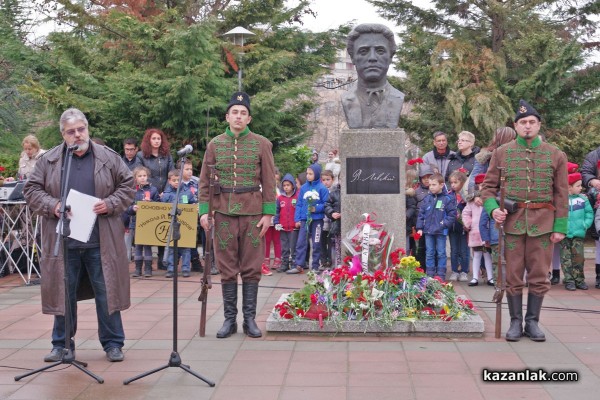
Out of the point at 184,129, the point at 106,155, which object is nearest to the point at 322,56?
the point at 184,129

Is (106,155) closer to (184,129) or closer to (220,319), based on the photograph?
(220,319)

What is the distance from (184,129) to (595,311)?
763 cm

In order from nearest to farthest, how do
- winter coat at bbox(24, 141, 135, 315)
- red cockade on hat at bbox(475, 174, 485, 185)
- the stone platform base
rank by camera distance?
winter coat at bbox(24, 141, 135, 315)
the stone platform base
red cockade on hat at bbox(475, 174, 485, 185)

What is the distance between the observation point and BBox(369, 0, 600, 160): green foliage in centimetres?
1415

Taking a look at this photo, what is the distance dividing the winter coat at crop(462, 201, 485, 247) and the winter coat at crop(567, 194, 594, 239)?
107cm

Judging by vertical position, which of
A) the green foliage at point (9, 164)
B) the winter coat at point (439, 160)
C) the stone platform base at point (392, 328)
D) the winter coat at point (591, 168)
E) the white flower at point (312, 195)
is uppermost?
the green foliage at point (9, 164)

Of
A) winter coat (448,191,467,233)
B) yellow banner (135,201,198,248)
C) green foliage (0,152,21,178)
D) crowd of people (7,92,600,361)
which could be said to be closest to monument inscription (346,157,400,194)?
crowd of people (7,92,600,361)

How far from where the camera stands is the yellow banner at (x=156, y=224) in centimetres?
1105

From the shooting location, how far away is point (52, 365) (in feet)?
19.4

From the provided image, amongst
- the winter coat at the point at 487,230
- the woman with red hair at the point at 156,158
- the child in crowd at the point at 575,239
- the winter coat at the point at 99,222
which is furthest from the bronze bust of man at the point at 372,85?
the woman with red hair at the point at 156,158

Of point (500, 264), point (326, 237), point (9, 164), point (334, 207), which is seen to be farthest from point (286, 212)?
point (9, 164)

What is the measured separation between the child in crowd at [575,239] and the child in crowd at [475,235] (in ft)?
2.92

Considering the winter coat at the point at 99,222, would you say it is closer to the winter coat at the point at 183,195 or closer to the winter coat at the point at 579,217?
the winter coat at the point at 183,195

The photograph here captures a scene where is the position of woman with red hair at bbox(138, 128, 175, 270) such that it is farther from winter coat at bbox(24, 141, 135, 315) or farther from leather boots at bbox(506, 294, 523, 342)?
leather boots at bbox(506, 294, 523, 342)
